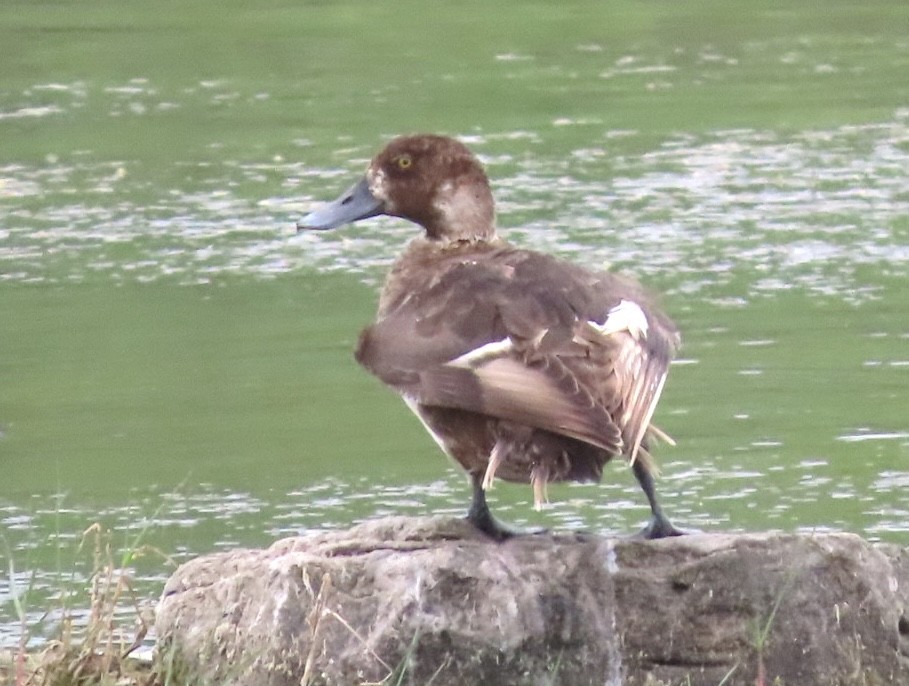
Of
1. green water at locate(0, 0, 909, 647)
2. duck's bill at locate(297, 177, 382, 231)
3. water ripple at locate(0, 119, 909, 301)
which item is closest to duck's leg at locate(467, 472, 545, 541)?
green water at locate(0, 0, 909, 647)

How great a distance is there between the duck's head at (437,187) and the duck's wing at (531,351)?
0.60 m

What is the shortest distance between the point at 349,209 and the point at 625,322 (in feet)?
4.88

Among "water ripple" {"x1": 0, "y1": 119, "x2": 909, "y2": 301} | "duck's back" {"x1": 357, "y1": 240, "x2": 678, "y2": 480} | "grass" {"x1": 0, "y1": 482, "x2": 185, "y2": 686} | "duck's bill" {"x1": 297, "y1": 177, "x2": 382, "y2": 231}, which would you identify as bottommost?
"water ripple" {"x1": 0, "y1": 119, "x2": 909, "y2": 301}

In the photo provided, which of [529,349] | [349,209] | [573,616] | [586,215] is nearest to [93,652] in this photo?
[573,616]

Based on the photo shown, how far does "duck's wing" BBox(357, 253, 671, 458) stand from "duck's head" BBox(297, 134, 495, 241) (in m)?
0.60

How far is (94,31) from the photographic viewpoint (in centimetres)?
1741

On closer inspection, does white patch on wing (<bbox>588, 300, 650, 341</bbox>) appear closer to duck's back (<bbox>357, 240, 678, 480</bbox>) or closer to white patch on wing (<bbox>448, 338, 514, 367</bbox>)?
duck's back (<bbox>357, 240, 678, 480</bbox>)

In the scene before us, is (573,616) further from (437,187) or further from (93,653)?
(437,187)

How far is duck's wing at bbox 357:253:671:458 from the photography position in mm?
5234

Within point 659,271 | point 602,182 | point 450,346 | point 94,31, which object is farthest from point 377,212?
point 94,31

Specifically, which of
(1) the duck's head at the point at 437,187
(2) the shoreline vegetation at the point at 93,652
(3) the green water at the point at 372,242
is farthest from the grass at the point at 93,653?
(1) the duck's head at the point at 437,187

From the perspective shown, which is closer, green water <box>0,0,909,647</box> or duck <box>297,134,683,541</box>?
duck <box>297,134,683,541</box>

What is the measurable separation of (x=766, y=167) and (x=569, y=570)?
749 centimetres

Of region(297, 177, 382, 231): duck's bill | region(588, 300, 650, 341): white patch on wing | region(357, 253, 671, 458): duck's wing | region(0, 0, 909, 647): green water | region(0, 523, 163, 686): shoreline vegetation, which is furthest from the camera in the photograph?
region(0, 0, 909, 647): green water
